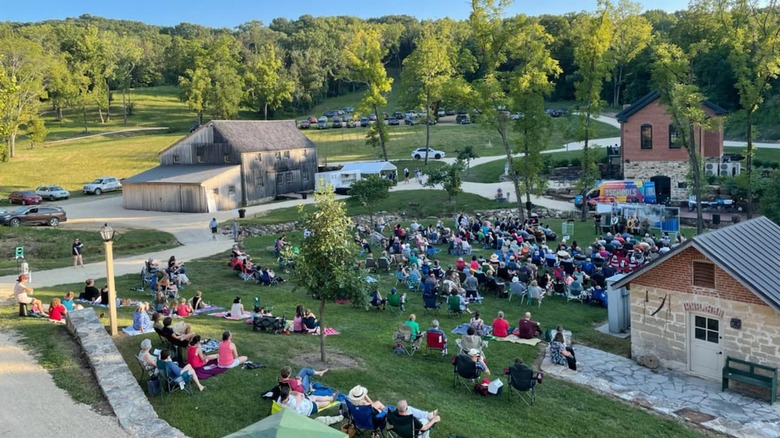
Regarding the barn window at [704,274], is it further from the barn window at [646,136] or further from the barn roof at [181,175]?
the barn roof at [181,175]

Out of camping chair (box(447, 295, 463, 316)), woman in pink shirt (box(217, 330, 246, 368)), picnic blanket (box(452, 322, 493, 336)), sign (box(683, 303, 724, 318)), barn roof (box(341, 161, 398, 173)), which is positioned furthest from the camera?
barn roof (box(341, 161, 398, 173))

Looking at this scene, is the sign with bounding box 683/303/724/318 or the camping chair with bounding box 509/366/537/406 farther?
the sign with bounding box 683/303/724/318

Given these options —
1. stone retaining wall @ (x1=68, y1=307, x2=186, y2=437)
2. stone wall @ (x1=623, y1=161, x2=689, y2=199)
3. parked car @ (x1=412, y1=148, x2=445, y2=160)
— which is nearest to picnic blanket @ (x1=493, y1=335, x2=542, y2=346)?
stone retaining wall @ (x1=68, y1=307, x2=186, y2=437)

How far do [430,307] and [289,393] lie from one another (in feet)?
31.4

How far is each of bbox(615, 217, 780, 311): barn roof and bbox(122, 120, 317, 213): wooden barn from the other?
31620 millimetres

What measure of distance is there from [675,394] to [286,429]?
10.6 metres

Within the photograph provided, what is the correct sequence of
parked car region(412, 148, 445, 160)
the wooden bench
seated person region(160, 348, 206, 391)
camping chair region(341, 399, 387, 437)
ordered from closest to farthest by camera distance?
1. camping chair region(341, 399, 387, 437)
2. seated person region(160, 348, 206, 391)
3. the wooden bench
4. parked car region(412, 148, 445, 160)

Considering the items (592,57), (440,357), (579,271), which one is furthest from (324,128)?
(440,357)

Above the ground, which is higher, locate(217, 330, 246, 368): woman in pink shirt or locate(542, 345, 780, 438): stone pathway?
locate(217, 330, 246, 368): woman in pink shirt

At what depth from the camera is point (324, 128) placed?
8281 cm

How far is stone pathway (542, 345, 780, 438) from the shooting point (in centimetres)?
1307

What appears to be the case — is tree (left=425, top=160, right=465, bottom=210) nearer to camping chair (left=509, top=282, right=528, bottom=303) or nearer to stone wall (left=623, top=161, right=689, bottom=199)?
stone wall (left=623, top=161, right=689, bottom=199)

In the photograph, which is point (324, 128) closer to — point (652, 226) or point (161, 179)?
point (161, 179)

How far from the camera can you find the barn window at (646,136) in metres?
45.0
